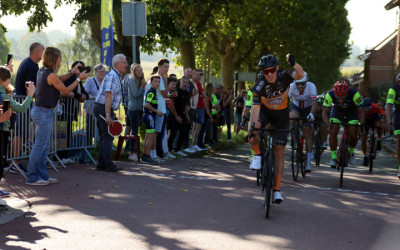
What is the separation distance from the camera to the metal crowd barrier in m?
9.77

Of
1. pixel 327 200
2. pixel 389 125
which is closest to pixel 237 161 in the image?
pixel 389 125

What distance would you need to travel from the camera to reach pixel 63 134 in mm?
11219

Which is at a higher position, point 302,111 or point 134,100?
point 134,100

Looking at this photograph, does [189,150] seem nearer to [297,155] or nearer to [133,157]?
[133,157]

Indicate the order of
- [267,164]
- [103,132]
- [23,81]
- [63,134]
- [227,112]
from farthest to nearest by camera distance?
[227,112]
[63,134]
[103,132]
[23,81]
[267,164]

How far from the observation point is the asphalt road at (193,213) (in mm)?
5973

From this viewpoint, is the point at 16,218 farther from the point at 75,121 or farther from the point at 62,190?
the point at 75,121

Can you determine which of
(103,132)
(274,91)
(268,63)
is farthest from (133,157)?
(268,63)

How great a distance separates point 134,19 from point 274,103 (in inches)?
264

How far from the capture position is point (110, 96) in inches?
413

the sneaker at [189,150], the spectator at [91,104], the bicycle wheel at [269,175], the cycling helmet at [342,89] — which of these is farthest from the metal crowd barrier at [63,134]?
the cycling helmet at [342,89]

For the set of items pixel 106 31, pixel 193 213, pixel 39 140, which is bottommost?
pixel 193 213

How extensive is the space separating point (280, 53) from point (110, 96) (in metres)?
33.8

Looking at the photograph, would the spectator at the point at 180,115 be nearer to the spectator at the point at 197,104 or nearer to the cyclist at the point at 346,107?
the spectator at the point at 197,104
